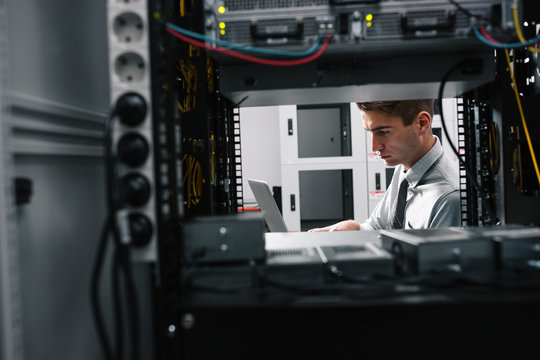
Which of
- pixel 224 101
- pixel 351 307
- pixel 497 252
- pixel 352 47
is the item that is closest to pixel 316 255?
pixel 351 307

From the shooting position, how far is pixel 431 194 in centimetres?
174

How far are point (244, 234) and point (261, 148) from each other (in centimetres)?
331

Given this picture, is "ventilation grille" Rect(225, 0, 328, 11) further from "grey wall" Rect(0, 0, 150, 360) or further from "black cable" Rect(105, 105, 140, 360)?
"black cable" Rect(105, 105, 140, 360)

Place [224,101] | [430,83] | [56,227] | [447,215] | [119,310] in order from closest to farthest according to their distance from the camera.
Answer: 1. [119,310]
2. [56,227]
3. [430,83]
4. [224,101]
5. [447,215]

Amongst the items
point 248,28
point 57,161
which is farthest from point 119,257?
point 248,28

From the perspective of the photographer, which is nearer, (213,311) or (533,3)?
(213,311)

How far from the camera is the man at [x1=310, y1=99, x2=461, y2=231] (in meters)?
1.79

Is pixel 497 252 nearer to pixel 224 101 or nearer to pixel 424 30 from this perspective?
pixel 424 30

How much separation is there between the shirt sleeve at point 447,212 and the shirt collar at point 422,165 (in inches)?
9.7

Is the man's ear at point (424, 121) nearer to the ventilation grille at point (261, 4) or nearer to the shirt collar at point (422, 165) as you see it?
the shirt collar at point (422, 165)

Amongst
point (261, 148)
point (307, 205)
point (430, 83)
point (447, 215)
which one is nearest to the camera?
point (430, 83)

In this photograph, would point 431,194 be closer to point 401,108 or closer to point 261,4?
point 401,108

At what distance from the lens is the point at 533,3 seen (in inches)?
44.8

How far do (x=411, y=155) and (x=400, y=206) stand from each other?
0.26 metres
